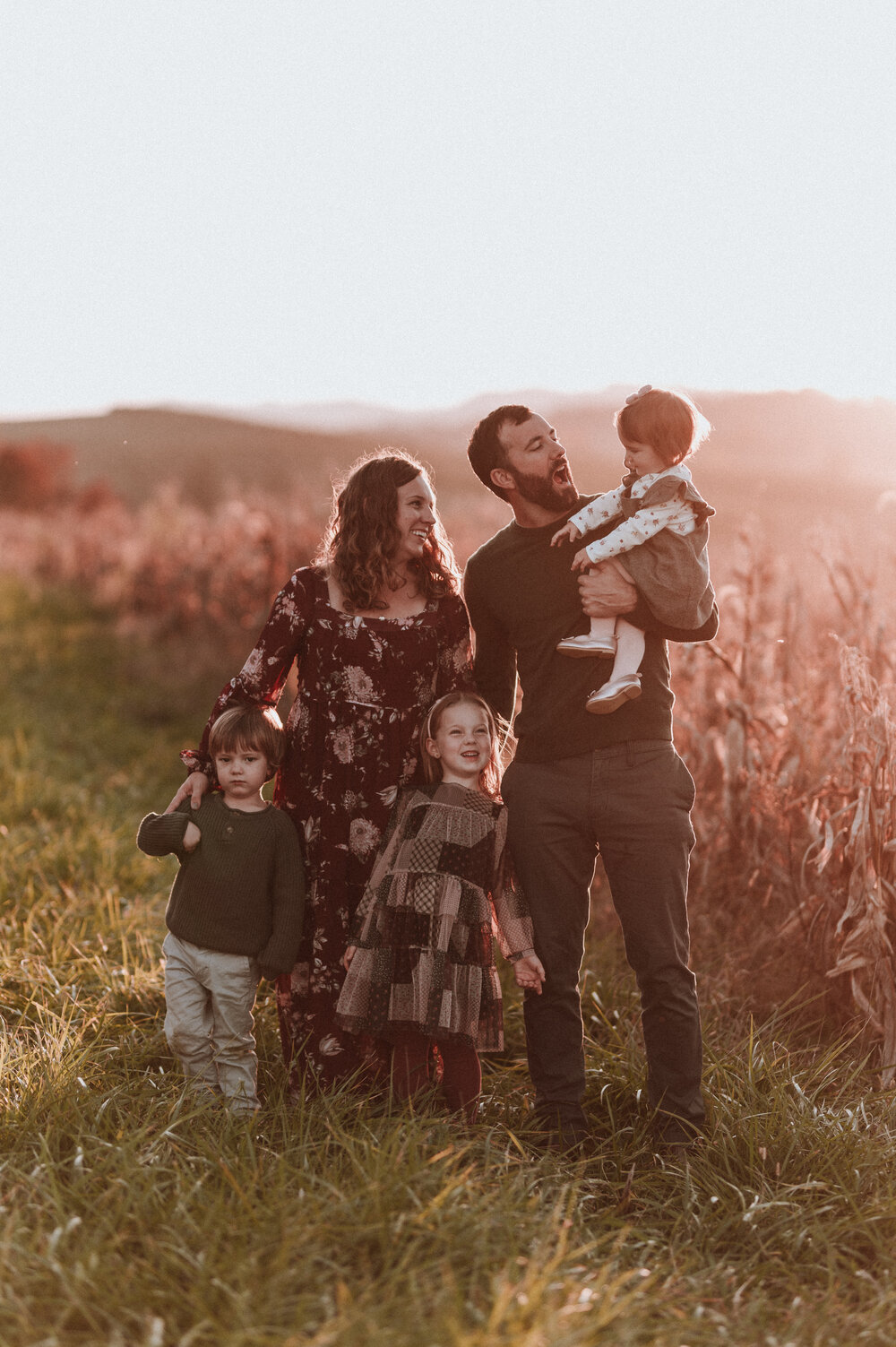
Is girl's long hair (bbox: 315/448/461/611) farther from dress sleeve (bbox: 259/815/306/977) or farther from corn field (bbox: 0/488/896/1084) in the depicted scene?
corn field (bbox: 0/488/896/1084)

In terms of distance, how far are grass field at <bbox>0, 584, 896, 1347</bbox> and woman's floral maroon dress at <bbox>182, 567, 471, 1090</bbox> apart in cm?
32

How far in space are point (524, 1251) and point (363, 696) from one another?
1.68 m

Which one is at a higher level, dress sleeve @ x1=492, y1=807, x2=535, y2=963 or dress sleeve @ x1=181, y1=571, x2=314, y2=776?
dress sleeve @ x1=181, y1=571, x2=314, y2=776

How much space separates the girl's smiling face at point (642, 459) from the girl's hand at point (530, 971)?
1.46 meters

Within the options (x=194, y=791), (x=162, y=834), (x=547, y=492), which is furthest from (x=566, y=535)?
(x=162, y=834)

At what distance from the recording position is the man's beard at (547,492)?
3328 mm

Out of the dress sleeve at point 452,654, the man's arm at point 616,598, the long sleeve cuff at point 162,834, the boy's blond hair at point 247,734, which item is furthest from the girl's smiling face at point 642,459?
the long sleeve cuff at point 162,834

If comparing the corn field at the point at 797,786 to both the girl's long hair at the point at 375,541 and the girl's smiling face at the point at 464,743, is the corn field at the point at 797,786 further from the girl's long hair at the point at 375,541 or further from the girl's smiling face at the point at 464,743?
the girl's long hair at the point at 375,541

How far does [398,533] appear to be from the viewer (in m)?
3.50

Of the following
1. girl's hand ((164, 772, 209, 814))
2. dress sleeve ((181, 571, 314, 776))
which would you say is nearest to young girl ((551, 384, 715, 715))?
dress sleeve ((181, 571, 314, 776))

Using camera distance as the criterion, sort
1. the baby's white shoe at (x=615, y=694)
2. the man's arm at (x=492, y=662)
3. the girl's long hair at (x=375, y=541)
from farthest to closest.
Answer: the man's arm at (x=492, y=662)
the girl's long hair at (x=375, y=541)
the baby's white shoe at (x=615, y=694)

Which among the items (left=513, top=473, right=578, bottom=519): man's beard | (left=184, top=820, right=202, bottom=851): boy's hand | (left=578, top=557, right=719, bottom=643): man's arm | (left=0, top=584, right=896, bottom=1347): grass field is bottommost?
(left=0, top=584, right=896, bottom=1347): grass field

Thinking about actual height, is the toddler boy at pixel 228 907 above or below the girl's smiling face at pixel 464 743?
below

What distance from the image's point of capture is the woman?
3520 mm
